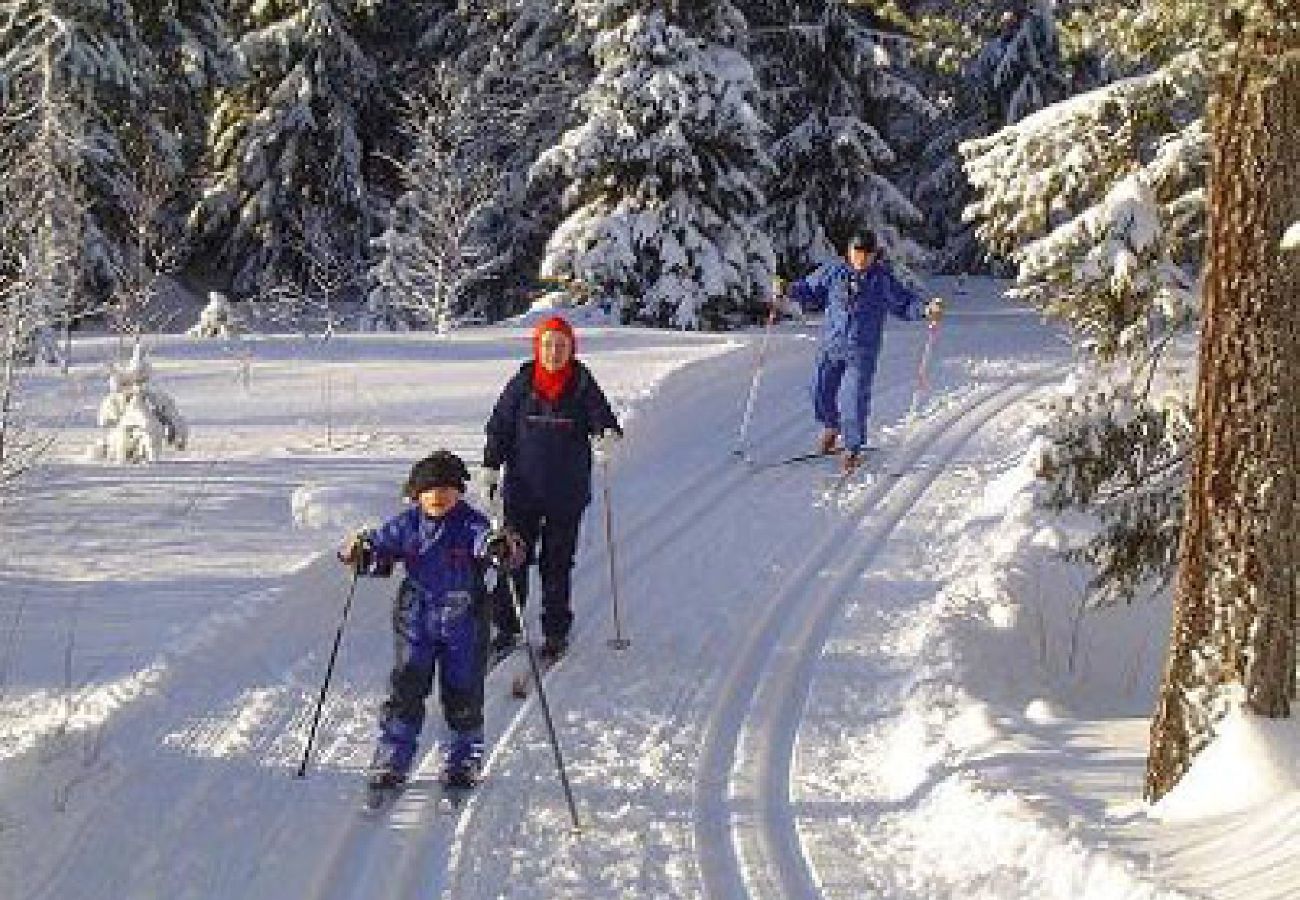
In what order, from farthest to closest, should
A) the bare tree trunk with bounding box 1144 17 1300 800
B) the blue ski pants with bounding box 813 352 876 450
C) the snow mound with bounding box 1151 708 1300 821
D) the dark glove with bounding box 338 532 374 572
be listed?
1. the blue ski pants with bounding box 813 352 876 450
2. the dark glove with bounding box 338 532 374 572
3. the snow mound with bounding box 1151 708 1300 821
4. the bare tree trunk with bounding box 1144 17 1300 800

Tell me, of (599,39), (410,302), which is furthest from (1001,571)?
(410,302)

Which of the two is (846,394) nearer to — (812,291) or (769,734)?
(812,291)

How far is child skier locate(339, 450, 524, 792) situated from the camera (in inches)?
267

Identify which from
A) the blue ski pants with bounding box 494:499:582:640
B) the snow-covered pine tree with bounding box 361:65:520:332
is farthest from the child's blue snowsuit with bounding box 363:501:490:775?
the snow-covered pine tree with bounding box 361:65:520:332

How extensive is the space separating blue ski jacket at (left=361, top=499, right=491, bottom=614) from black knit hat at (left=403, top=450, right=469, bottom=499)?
15 centimetres

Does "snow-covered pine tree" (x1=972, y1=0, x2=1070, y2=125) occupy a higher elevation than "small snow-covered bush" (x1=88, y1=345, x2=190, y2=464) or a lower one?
higher

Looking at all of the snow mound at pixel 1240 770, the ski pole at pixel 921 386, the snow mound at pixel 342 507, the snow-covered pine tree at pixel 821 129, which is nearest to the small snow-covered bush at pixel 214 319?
the snow-covered pine tree at pixel 821 129

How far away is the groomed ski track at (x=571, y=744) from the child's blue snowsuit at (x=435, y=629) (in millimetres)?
266

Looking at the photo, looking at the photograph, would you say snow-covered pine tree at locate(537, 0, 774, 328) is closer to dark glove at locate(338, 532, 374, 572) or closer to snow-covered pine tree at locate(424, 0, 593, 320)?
snow-covered pine tree at locate(424, 0, 593, 320)


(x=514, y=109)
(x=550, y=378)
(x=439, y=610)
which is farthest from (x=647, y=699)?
(x=514, y=109)

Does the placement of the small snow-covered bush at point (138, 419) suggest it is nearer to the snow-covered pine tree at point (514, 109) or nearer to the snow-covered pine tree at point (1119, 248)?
the snow-covered pine tree at point (1119, 248)

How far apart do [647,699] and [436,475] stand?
1.88m

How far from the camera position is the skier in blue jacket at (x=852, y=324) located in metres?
13.2

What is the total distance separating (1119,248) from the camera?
7.59 m
